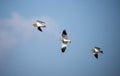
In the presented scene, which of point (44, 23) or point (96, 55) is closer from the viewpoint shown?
point (44, 23)

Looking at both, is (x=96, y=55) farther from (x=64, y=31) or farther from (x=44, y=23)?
(x=44, y=23)

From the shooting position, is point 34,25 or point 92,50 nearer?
point 34,25

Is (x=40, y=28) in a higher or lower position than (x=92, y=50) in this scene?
higher

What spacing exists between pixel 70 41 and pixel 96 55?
408cm

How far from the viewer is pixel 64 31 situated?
27172 millimetres

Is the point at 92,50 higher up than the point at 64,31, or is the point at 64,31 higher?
the point at 64,31

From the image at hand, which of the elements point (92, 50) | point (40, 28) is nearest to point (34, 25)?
point (40, 28)

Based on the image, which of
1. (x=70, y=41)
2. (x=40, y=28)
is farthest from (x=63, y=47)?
(x=40, y=28)

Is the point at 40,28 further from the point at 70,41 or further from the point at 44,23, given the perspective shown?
the point at 70,41

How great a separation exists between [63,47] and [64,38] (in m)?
1.13

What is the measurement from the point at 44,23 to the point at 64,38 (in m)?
3.27

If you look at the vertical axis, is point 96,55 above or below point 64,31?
below

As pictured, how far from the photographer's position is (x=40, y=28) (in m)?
25.7

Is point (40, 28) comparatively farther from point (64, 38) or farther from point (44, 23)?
point (64, 38)
